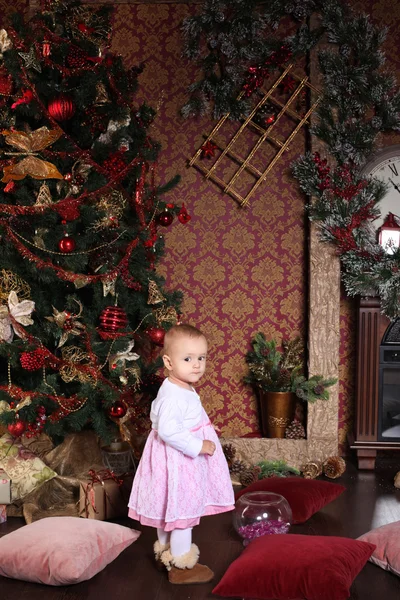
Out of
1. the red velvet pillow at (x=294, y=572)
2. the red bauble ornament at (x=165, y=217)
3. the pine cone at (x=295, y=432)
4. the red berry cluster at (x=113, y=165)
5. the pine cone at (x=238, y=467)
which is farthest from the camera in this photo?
the pine cone at (x=295, y=432)

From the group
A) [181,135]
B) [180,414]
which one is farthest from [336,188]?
[180,414]

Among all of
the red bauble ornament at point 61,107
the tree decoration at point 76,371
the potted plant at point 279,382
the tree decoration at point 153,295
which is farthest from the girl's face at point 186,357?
the potted plant at point 279,382

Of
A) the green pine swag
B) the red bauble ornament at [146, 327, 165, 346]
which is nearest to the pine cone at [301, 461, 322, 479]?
the green pine swag

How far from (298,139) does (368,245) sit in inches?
36.8

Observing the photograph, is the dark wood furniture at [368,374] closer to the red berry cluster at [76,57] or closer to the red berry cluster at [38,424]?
the red berry cluster at [38,424]

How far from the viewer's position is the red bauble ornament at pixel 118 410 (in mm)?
4172

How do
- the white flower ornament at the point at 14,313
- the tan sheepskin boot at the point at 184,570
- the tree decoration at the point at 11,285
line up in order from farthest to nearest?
the tree decoration at the point at 11,285, the white flower ornament at the point at 14,313, the tan sheepskin boot at the point at 184,570

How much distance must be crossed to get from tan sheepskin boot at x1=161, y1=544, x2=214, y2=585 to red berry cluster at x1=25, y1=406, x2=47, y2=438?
4.04 feet

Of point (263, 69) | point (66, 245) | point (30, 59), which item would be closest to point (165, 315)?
point (66, 245)

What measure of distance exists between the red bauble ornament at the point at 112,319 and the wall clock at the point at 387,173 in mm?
2016

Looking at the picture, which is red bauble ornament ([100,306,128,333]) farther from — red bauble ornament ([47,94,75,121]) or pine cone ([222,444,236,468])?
pine cone ([222,444,236,468])

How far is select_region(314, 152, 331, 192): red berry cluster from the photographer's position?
5.07 meters

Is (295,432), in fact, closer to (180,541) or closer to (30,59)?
(180,541)

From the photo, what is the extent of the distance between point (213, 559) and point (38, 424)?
1.26 m
